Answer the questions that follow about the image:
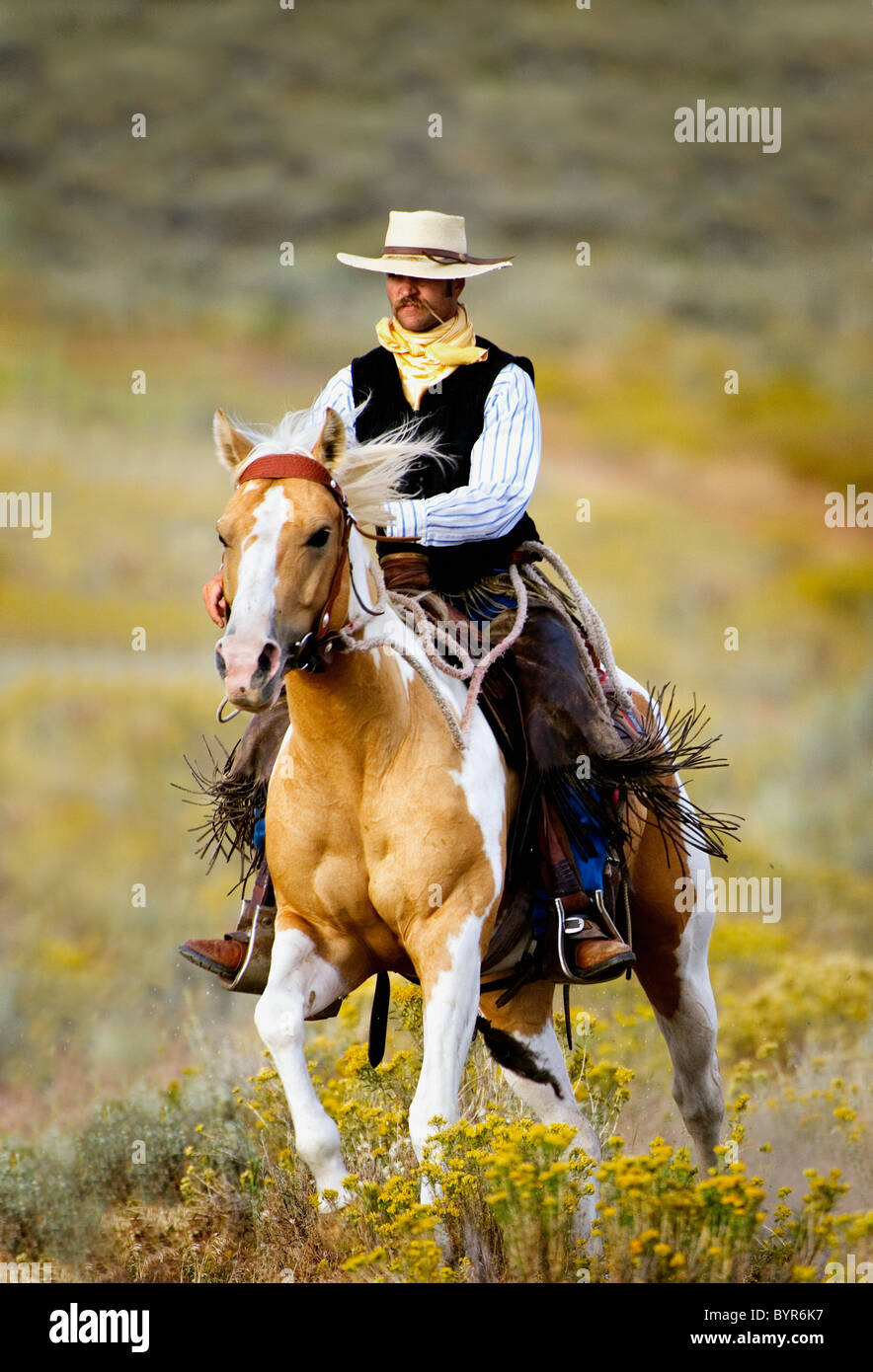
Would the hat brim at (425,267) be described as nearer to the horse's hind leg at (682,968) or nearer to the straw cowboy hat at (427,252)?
the straw cowboy hat at (427,252)

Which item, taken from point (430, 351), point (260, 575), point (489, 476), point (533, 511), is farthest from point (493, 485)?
point (533, 511)

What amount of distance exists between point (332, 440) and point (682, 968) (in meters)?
3.12

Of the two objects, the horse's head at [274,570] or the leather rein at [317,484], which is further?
the leather rein at [317,484]

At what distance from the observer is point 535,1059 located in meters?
6.82

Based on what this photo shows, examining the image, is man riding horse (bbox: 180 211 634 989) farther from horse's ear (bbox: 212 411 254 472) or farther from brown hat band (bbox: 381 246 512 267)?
horse's ear (bbox: 212 411 254 472)

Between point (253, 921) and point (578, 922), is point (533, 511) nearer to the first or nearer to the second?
point (253, 921)

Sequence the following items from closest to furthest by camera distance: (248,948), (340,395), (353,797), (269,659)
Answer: (269,659)
(353,797)
(248,948)
(340,395)

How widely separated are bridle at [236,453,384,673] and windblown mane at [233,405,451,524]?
59mm

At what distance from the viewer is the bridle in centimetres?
526

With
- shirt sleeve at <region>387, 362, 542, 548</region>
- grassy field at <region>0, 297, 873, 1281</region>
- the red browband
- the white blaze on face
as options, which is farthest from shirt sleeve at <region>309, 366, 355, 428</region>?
grassy field at <region>0, 297, 873, 1281</region>

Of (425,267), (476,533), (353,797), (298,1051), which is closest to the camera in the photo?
(298,1051)

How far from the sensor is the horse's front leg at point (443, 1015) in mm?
5438

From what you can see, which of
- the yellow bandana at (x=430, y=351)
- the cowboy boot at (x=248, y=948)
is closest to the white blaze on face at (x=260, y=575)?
the yellow bandana at (x=430, y=351)

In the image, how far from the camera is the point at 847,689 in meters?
26.0
